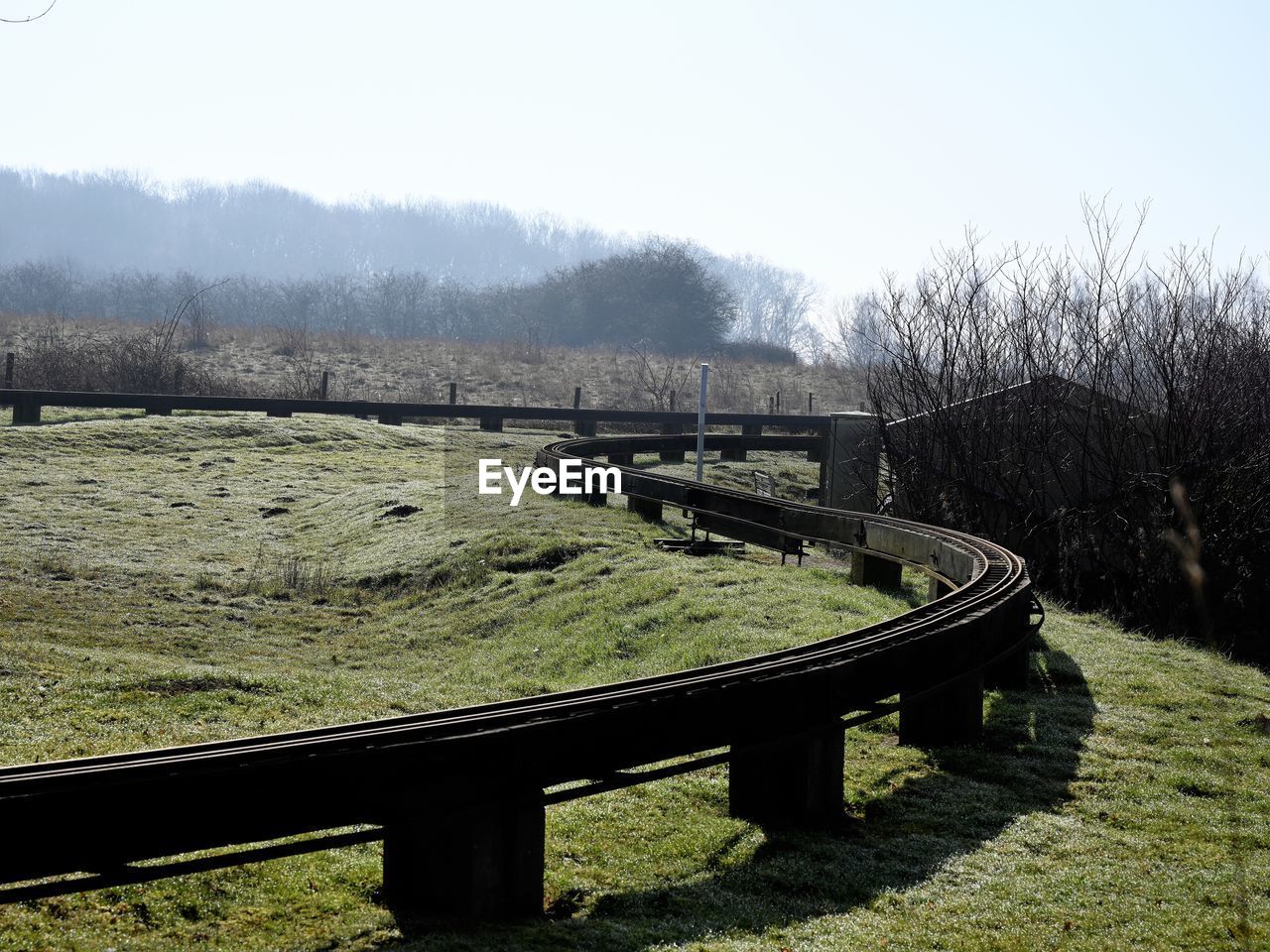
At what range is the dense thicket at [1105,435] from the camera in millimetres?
14250

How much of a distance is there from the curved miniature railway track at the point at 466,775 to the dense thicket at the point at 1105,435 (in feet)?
31.3

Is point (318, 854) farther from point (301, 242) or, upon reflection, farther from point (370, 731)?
point (301, 242)

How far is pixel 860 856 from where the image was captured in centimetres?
469

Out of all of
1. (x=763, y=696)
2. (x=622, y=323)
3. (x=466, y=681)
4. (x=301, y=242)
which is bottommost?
(x=466, y=681)

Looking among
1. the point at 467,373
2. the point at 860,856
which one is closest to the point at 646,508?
the point at 860,856

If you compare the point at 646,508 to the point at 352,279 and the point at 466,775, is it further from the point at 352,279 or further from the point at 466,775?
the point at 352,279

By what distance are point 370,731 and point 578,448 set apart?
54.6 feet

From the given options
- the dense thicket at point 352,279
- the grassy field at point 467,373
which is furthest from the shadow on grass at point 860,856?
the dense thicket at point 352,279

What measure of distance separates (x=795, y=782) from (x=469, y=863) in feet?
5.84

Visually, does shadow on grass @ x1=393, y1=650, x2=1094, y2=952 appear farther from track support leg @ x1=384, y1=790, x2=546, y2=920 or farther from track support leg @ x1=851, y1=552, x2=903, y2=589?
track support leg @ x1=851, y1=552, x2=903, y2=589

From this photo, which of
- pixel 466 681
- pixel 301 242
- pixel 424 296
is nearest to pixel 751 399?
pixel 466 681

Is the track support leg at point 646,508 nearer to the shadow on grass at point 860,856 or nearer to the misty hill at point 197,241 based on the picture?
the shadow on grass at point 860,856

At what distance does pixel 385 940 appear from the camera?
140 inches

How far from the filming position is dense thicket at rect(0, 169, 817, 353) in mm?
81250
